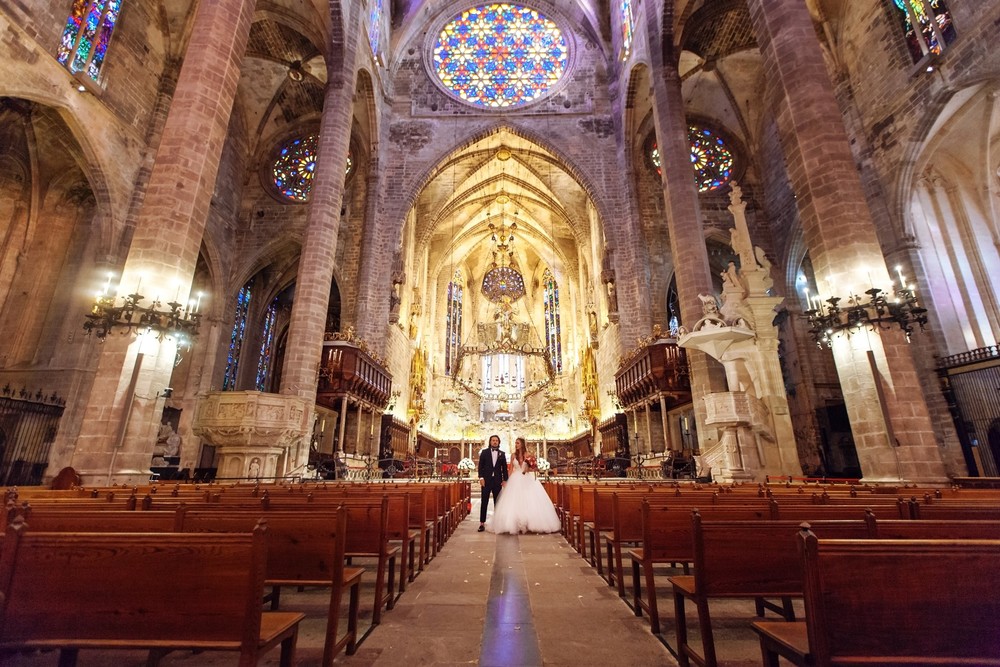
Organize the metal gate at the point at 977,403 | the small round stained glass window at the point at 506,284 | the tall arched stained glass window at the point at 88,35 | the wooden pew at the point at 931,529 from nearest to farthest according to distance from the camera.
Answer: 1. the wooden pew at the point at 931,529
2. the metal gate at the point at 977,403
3. the tall arched stained glass window at the point at 88,35
4. the small round stained glass window at the point at 506,284

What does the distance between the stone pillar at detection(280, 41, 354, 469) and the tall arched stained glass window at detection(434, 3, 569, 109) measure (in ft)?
31.8

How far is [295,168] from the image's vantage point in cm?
2028

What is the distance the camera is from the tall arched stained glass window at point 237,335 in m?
19.2

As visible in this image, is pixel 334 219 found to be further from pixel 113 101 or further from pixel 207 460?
pixel 207 460

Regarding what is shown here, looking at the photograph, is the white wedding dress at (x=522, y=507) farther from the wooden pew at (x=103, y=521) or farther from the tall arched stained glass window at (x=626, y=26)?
the tall arched stained glass window at (x=626, y=26)

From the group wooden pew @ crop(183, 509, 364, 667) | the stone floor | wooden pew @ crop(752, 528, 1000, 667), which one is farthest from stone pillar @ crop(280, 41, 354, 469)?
wooden pew @ crop(752, 528, 1000, 667)

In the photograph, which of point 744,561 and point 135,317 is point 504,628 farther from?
point 135,317

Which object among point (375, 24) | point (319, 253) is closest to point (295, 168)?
point (375, 24)

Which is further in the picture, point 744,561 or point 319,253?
point 319,253

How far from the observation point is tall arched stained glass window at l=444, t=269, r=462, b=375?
101ft

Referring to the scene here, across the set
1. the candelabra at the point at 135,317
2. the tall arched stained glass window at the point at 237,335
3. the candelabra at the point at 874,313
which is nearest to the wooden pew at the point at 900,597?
the candelabra at the point at 874,313

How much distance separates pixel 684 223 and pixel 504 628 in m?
11.0

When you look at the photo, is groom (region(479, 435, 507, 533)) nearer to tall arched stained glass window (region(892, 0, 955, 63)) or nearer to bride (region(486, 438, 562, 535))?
bride (region(486, 438, 562, 535))

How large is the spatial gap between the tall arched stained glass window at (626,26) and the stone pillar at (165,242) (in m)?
14.5
